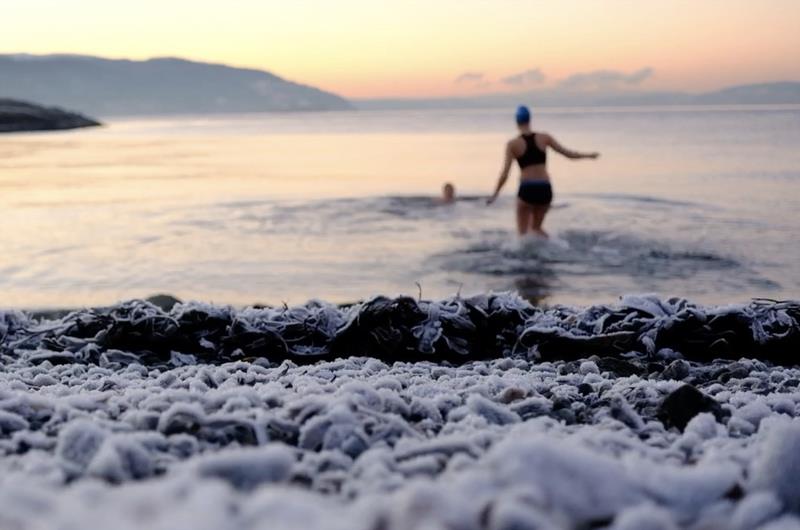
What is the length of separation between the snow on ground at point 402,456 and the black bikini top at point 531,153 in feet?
28.7

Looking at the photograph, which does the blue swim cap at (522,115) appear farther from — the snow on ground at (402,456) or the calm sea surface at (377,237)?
the snow on ground at (402,456)

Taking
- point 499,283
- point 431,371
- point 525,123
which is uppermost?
point 525,123

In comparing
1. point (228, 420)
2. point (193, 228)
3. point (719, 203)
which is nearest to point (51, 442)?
point (228, 420)

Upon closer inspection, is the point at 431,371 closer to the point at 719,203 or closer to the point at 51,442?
the point at 51,442

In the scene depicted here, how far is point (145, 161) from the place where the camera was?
30453 mm

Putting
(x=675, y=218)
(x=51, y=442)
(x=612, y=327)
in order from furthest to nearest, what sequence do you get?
(x=675, y=218)
(x=612, y=327)
(x=51, y=442)

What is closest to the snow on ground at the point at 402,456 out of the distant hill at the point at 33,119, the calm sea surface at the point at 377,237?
the calm sea surface at the point at 377,237

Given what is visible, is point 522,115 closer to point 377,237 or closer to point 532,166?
point 532,166

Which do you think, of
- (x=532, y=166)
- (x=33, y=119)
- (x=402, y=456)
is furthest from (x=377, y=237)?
(x=33, y=119)

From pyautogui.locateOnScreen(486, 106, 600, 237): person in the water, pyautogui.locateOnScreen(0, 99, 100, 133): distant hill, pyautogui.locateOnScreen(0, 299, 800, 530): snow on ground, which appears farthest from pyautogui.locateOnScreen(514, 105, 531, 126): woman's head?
pyautogui.locateOnScreen(0, 99, 100, 133): distant hill

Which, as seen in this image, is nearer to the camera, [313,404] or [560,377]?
[313,404]

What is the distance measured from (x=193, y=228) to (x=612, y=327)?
1043 cm

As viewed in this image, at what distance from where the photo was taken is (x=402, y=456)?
1582mm

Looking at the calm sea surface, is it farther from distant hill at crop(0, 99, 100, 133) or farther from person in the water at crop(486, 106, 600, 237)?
distant hill at crop(0, 99, 100, 133)
